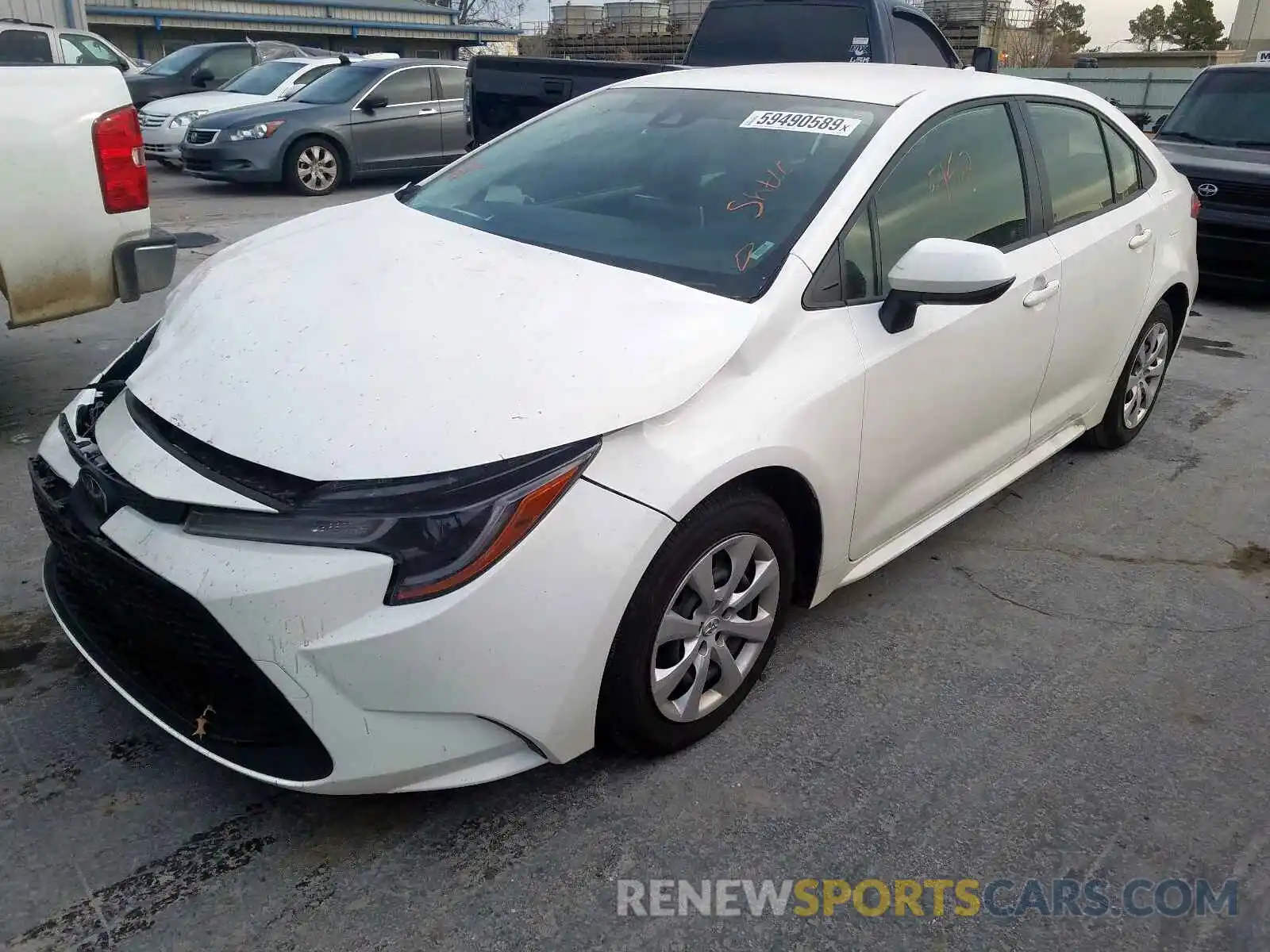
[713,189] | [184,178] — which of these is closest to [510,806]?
[713,189]

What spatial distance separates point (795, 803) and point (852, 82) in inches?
→ 88.9

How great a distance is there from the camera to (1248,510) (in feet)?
14.1

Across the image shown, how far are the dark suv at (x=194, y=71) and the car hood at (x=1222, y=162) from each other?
40.7 ft

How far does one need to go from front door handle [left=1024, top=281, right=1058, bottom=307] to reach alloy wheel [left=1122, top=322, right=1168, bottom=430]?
1.16 meters

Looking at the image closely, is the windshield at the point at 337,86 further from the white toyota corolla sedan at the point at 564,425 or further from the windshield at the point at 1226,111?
the white toyota corolla sedan at the point at 564,425

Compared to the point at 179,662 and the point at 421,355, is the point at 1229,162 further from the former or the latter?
the point at 179,662

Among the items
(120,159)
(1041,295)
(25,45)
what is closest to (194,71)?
(25,45)

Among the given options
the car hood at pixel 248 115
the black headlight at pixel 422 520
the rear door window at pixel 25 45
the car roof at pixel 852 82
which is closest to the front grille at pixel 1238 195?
the car roof at pixel 852 82

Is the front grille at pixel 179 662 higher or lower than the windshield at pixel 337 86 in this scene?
lower

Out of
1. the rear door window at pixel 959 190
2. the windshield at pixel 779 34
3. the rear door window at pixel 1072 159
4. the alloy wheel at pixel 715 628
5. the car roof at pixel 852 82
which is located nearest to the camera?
the alloy wheel at pixel 715 628

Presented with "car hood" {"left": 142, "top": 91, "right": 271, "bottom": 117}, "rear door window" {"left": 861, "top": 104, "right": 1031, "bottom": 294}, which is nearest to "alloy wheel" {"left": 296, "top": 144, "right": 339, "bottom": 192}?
"car hood" {"left": 142, "top": 91, "right": 271, "bottom": 117}

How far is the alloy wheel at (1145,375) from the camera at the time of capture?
15.1 feet

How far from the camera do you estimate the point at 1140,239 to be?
4.21 m

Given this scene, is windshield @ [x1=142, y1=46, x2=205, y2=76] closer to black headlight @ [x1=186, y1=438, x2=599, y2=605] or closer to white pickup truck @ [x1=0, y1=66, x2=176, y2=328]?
white pickup truck @ [x1=0, y1=66, x2=176, y2=328]
